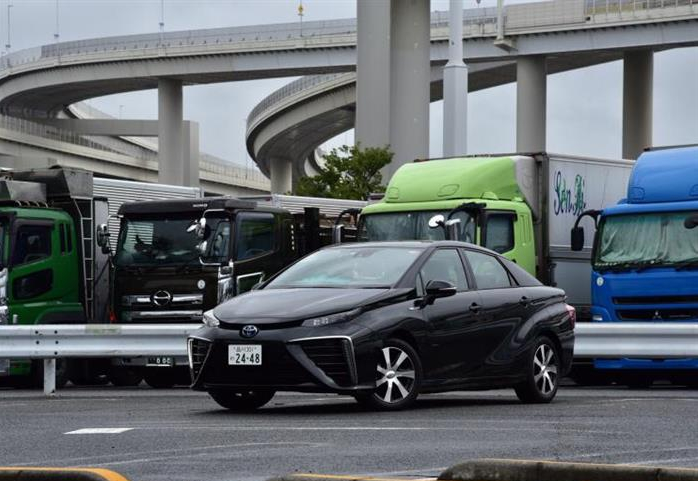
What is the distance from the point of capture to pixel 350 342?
13195 millimetres

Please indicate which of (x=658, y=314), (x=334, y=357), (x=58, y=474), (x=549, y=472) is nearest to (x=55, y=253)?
(x=658, y=314)

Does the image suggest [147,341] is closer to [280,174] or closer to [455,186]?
[455,186]

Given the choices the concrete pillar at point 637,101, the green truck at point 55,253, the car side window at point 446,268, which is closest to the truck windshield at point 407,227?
the green truck at point 55,253

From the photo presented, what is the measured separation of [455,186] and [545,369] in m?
7.22

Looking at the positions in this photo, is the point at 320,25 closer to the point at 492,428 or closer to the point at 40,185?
the point at 40,185

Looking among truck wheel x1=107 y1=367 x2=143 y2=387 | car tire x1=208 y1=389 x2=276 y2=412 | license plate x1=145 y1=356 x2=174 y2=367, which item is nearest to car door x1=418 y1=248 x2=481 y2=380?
car tire x1=208 y1=389 x2=276 y2=412

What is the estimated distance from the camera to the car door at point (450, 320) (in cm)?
1409

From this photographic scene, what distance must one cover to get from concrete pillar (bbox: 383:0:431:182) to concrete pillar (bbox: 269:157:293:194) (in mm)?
51596

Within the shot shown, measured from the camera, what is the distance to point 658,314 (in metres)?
20.1

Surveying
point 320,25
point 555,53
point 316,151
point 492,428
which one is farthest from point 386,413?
point 316,151

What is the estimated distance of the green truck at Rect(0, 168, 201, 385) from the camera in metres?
21.0

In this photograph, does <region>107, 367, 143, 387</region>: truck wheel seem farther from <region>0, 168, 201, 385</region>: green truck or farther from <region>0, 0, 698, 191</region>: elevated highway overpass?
<region>0, 0, 698, 191</region>: elevated highway overpass

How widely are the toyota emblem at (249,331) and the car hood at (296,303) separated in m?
0.07

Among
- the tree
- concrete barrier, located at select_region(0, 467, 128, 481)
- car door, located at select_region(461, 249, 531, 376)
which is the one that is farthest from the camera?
the tree
